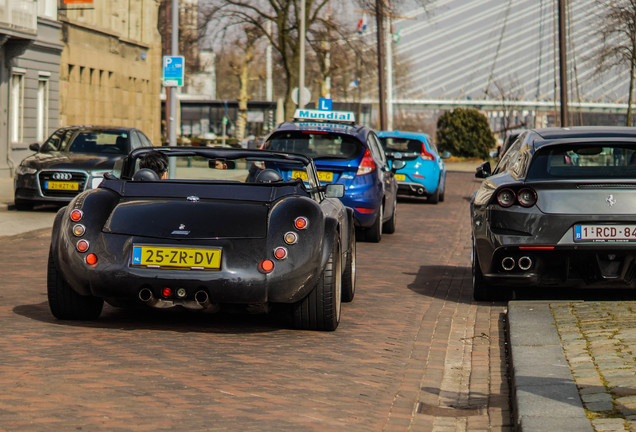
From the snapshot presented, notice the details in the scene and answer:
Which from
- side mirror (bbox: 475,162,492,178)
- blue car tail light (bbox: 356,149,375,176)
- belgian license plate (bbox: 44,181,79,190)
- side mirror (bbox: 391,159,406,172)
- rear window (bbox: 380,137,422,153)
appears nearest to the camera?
side mirror (bbox: 475,162,492,178)

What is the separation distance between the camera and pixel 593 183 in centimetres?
895

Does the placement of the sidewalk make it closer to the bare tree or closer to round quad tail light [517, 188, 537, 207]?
round quad tail light [517, 188, 537, 207]

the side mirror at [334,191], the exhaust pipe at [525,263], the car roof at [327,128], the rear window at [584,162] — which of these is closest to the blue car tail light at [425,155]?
the car roof at [327,128]

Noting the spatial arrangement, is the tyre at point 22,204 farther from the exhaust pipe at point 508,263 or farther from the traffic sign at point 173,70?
the exhaust pipe at point 508,263

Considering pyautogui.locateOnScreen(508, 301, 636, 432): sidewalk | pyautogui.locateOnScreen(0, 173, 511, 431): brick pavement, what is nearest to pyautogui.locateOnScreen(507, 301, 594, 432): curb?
pyautogui.locateOnScreen(508, 301, 636, 432): sidewalk

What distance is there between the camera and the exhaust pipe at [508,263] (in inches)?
358

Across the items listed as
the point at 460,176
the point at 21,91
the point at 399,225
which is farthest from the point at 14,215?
the point at 460,176

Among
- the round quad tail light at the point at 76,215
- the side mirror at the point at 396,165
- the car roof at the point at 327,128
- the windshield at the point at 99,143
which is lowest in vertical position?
the round quad tail light at the point at 76,215

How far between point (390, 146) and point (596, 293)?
16.8m

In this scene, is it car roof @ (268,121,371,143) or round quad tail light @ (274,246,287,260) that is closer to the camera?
round quad tail light @ (274,246,287,260)

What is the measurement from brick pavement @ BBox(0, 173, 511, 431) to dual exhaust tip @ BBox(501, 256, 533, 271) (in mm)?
428

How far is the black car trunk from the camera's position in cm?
733

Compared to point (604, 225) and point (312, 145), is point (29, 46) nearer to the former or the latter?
point (312, 145)

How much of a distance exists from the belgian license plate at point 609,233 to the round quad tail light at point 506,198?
0.61m
